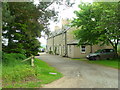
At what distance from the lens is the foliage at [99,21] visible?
512 inches

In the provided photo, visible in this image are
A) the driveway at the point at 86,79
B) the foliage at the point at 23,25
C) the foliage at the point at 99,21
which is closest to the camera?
the driveway at the point at 86,79

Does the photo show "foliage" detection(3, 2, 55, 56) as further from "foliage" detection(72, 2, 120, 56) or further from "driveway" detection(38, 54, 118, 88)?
"foliage" detection(72, 2, 120, 56)

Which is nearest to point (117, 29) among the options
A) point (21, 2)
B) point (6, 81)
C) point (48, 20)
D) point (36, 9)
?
point (48, 20)

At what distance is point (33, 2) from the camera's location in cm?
1095

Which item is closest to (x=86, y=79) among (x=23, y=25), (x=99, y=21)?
(x=23, y=25)

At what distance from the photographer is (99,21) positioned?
15305mm

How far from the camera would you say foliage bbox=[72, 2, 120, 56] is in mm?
12992

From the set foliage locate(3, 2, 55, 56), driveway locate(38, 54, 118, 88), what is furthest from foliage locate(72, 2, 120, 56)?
foliage locate(3, 2, 55, 56)

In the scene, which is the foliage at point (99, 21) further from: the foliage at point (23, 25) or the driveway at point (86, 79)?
the foliage at point (23, 25)

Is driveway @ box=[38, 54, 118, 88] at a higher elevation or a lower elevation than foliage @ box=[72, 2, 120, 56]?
lower

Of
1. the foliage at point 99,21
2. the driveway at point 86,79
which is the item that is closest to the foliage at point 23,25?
the driveway at point 86,79

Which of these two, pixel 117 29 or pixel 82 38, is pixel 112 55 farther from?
pixel 117 29

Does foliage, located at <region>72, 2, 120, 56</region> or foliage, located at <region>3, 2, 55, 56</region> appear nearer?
foliage, located at <region>3, 2, 55, 56</region>

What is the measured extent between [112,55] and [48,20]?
14.5m
